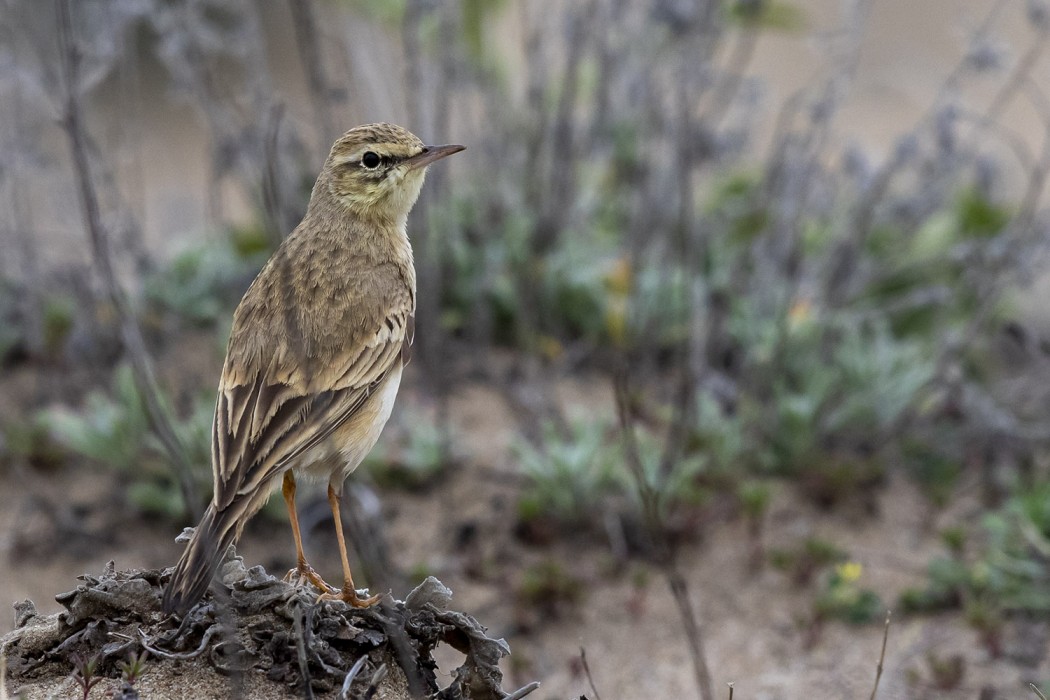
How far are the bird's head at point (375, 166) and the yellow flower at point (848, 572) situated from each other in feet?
10.1

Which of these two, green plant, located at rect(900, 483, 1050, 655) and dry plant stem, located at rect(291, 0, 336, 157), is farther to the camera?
green plant, located at rect(900, 483, 1050, 655)

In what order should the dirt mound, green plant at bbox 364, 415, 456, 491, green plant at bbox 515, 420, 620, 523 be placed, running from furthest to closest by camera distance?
green plant at bbox 364, 415, 456, 491, green plant at bbox 515, 420, 620, 523, the dirt mound

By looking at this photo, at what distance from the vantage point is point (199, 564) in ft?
10.5

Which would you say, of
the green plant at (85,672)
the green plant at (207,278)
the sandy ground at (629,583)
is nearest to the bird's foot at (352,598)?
the green plant at (85,672)

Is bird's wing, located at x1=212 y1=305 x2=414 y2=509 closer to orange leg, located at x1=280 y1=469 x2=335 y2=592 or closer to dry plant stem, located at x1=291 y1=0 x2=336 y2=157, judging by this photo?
orange leg, located at x1=280 y1=469 x2=335 y2=592

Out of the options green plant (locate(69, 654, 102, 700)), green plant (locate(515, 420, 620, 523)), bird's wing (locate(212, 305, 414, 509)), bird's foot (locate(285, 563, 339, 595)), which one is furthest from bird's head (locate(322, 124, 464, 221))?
green plant (locate(515, 420, 620, 523))

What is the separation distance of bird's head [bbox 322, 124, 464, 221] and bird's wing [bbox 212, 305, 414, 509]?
50 cm

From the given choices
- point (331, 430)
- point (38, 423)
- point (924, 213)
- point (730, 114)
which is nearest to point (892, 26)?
point (730, 114)

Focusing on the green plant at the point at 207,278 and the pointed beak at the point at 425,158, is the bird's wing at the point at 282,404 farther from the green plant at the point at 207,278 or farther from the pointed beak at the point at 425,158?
the green plant at the point at 207,278

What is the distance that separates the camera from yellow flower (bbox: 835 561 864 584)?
239 inches

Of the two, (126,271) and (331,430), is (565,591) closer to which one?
(331,430)

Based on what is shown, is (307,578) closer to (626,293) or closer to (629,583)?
(629,583)

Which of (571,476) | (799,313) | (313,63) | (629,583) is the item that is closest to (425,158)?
(313,63)

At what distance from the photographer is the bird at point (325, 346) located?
12.3 ft
